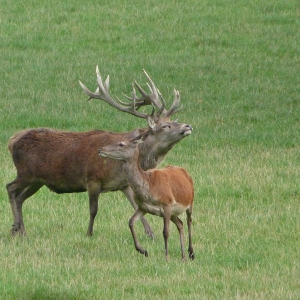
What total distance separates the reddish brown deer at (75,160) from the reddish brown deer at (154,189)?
4.61ft

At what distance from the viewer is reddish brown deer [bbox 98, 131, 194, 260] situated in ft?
26.9

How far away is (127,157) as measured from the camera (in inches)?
329

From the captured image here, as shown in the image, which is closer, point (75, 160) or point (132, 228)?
point (132, 228)

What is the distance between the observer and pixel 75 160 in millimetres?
10047

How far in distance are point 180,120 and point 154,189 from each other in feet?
30.3

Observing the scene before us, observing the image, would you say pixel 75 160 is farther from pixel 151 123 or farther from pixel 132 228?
pixel 132 228

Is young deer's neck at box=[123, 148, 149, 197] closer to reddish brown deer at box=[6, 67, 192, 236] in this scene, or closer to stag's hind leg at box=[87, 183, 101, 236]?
reddish brown deer at box=[6, 67, 192, 236]

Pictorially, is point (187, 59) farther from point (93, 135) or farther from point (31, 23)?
point (93, 135)

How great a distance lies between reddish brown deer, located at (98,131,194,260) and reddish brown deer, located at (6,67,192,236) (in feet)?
4.61

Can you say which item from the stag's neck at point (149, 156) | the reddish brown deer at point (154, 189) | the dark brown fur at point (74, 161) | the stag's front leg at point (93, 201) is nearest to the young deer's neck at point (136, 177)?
the reddish brown deer at point (154, 189)

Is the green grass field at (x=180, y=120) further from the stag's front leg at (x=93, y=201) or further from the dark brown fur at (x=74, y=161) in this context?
the dark brown fur at (x=74, y=161)

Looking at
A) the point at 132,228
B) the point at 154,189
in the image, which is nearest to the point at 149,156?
the point at 132,228

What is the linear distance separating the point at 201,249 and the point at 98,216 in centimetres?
211

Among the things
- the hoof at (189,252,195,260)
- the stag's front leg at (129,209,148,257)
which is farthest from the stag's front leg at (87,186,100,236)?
the hoof at (189,252,195,260)
